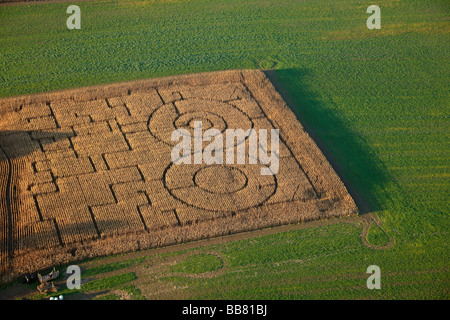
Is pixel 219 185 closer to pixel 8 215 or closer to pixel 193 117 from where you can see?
pixel 193 117

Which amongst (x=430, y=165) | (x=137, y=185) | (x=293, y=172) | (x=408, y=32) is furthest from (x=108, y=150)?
(x=408, y=32)

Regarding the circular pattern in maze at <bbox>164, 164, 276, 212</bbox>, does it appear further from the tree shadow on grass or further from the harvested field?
the tree shadow on grass

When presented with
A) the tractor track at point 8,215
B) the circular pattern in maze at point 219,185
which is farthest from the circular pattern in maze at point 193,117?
the tractor track at point 8,215

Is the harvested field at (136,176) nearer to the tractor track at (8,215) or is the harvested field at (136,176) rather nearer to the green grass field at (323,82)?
the tractor track at (8,215)

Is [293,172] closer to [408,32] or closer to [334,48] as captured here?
[334,48]

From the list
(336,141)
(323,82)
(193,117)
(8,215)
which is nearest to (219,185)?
(193,117)

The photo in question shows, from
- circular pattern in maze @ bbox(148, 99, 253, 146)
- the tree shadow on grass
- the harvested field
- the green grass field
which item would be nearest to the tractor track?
the harvested field
